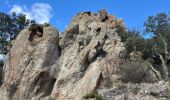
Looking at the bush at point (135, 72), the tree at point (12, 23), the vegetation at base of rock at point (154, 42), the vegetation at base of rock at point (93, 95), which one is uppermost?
the tree at point (12, 23)

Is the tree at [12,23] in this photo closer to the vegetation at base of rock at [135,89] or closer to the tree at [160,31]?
the tree at [160,31]

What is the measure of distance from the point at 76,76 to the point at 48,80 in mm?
3763

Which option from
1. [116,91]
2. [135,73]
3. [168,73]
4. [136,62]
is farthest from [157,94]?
[168,73]

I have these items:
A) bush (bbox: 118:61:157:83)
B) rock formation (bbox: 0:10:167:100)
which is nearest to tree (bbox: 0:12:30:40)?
rock formation (bbox: 0:10:167:100)

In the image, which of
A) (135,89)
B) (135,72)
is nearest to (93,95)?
(135,89)

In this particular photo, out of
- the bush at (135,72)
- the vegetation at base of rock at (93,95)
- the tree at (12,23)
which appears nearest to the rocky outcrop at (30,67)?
the vegetation at base of rock at (93,95)

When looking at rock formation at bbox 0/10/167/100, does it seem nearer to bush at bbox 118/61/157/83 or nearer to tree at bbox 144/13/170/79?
bush at bbox 118/61/157/83

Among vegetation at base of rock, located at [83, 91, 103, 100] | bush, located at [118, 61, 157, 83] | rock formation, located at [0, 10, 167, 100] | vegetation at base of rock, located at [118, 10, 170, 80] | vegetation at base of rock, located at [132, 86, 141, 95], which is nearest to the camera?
vegetation at base of rock, located at [83, 91, 103, 100]

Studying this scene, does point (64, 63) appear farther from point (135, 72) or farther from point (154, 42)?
point (154, 42)

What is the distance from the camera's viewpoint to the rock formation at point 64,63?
34.9 m

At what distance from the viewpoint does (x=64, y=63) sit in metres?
37.7

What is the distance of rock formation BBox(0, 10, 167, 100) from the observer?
34.9 meters

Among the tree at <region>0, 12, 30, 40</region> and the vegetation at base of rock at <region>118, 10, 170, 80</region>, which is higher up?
the tree at <region>0, 12, 30, 40</region>

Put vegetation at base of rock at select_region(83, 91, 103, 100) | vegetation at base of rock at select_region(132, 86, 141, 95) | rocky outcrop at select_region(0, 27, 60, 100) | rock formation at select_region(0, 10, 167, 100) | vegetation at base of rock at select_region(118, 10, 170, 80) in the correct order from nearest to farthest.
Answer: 1. vegetation at base of rock at select_region(83, 91, 103, 100)
2. vegetation at base of rock at select_region(132, 86, 141, 95)
3. rock formation at select_region(0, 10, 167, 100)
4. rocky outcrop at select_region(0, 27, 60, 100)
5. vegetation at base of rock at select_region(118, 10, 170, 80)
